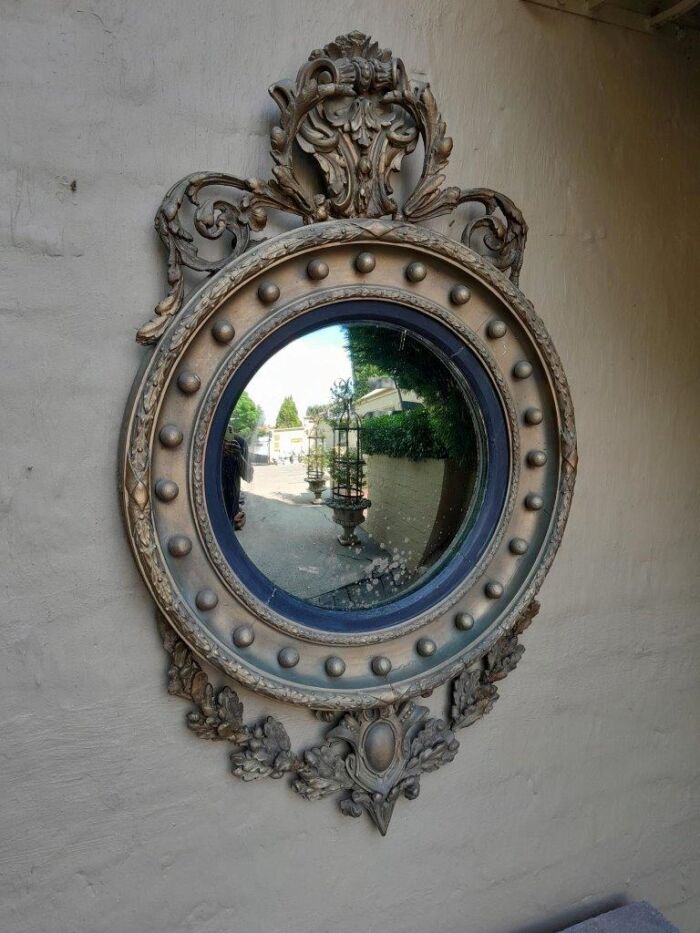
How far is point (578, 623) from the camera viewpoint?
125 cm

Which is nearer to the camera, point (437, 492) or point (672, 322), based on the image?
point (437, 492)

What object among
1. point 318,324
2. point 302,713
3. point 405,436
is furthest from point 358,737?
point 318,324

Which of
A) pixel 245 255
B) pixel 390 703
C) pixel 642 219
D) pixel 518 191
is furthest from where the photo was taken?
pixel 642 219

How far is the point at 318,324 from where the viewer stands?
954 mm

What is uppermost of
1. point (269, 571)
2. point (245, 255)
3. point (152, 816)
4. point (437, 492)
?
point (245, 255)

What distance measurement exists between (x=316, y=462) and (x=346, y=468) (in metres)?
0.05

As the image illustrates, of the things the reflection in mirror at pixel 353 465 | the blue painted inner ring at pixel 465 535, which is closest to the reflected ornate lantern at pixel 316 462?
the reflection in mirror at pixel 353 465

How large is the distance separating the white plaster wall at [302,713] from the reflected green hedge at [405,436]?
31 cm

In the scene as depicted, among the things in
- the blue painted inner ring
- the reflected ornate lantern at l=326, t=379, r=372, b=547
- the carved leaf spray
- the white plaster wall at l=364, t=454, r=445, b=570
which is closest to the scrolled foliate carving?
the blue painted inner ring

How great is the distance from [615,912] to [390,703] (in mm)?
687

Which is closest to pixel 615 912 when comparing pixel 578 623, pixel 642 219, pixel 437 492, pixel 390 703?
pixel 578 623

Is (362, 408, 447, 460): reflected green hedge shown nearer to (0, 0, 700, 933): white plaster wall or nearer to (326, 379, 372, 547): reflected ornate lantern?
(326, 379, 372, 547): reflected ornate lantern

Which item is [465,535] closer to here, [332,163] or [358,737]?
[358,737]

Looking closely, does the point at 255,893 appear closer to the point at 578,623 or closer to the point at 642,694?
the point at 578,623
